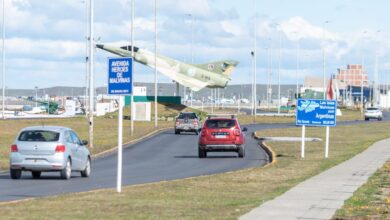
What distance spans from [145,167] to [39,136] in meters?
7.76

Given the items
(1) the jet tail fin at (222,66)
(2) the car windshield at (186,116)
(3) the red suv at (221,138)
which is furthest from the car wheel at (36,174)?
(1) the jet tail fin at (222,66)

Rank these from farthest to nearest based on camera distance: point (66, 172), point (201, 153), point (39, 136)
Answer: point (201, 153)
point (39, 136)
point (66, 172)

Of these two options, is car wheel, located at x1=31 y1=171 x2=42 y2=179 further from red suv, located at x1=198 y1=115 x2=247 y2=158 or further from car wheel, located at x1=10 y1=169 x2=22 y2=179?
red suv, located at x1=198 y1=115 x2=247 y2=158

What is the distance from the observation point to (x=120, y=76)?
22.1 meters

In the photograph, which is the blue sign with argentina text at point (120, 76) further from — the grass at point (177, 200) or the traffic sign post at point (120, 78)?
the grass at point (177, 200)

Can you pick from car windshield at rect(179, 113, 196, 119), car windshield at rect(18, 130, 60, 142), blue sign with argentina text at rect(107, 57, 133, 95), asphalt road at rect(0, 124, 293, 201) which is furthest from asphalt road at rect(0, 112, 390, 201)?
car windshield at rect(179, 113, 196, 119)

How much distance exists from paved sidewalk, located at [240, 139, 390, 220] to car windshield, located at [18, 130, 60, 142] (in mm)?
7583

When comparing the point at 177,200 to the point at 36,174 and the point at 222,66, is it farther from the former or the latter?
the point at 222,66

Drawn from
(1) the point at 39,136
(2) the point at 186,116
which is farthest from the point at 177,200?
(2) the point at 186,116

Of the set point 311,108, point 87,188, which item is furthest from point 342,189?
point 311,108

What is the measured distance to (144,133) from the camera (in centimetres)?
6819

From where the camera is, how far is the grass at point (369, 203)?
55.0 feet

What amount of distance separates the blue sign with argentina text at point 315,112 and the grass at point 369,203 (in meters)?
13.8

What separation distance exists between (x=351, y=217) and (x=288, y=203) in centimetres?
281
